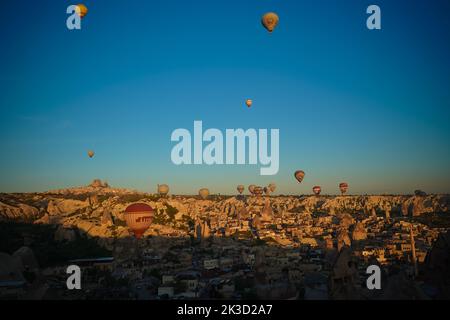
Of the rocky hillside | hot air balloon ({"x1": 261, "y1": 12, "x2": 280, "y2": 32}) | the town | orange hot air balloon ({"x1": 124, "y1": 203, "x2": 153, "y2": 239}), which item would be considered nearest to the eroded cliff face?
the rocky hillside

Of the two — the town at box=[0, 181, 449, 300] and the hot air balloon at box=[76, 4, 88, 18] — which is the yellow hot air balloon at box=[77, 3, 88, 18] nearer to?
the hot air balloon at box=[76, 4, 88, 18]

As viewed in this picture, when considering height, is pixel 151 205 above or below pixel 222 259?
above

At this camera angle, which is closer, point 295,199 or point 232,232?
point 232,232

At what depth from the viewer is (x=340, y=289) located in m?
10.6

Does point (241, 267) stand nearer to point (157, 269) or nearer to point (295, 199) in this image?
point (157, 269)

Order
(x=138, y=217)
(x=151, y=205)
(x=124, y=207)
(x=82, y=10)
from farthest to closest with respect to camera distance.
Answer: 1. (x=151, y=205)
2. (x=124, y=207)
3. (x=138, y=217)
4. (x=82, y=10)

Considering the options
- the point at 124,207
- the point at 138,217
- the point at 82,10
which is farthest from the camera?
the point at 124,207

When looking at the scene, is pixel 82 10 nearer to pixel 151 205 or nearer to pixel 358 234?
pixel 358 234

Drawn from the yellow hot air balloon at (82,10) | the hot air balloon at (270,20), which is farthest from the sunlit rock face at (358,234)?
the yellow hot air balloon at (82,10)

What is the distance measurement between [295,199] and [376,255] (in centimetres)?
7021

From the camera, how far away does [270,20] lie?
64.8 ft

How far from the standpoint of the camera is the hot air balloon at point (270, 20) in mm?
19767

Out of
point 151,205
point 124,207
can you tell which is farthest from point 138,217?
point 151,205
